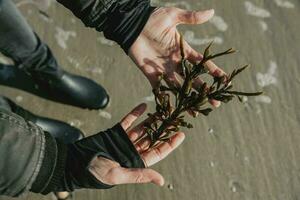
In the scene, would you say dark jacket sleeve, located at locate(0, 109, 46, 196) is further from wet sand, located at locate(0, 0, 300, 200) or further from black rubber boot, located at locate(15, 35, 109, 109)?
black rubber boot, located at locate(15, 35, 109, 109)

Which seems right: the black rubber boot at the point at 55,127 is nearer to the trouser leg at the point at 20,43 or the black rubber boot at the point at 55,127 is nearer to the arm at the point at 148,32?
the trouser leg at the point at 20,43

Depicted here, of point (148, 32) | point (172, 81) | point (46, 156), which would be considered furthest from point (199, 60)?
point (46, 156)

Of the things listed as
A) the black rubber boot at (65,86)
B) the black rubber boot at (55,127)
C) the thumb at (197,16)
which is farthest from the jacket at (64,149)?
the black rubber boot at (55,127)

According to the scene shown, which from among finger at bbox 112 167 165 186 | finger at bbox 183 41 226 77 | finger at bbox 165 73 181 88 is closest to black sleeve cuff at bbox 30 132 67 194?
finger at bbox 112 167 165 186

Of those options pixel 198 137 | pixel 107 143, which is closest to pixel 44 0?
pixel 198 137

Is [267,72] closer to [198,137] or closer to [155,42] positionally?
[198,137]

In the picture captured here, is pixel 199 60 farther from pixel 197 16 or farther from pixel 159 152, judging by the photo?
pixel 159 152
